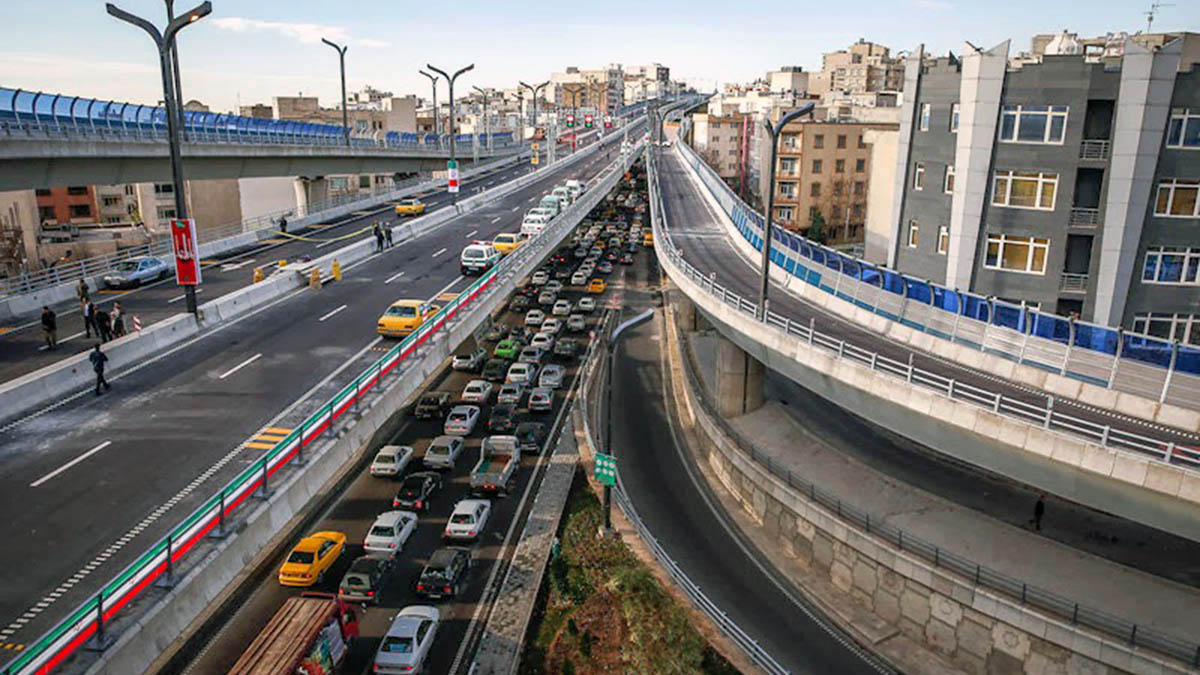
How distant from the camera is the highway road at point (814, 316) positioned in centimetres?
1873

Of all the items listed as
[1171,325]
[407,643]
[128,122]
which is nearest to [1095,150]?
[1171,325]

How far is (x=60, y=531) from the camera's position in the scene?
15.0 m

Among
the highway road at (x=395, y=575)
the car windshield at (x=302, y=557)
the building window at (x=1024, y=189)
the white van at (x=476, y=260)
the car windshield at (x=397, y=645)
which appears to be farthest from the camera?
the white van at (x=476, y=260)

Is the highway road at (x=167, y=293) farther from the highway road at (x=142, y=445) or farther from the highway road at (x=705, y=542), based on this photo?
the highway road at (x=705, y=542)

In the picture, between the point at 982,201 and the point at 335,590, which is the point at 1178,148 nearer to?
the point at 982,201

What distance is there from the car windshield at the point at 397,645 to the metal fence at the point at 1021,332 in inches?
701

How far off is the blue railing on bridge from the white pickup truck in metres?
22.2

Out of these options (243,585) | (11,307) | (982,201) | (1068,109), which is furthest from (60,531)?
(1068,109)

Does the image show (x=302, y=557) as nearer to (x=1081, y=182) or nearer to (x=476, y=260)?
(x=476, y=260)

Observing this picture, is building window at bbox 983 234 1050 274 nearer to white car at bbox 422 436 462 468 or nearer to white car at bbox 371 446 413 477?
white car at bbox 422 436 462 468

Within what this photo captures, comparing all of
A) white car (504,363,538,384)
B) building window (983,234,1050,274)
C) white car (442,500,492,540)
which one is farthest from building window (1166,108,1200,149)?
white car (504,363,538,384)

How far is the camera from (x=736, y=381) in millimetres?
36438

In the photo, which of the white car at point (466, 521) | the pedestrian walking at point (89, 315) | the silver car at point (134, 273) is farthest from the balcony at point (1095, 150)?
the silver car at point (134, 273)

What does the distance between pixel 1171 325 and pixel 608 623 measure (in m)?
24.6
